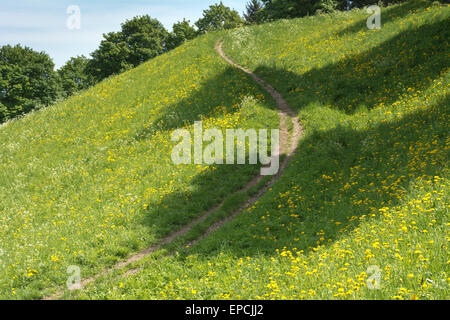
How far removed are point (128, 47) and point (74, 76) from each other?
84.9 feet

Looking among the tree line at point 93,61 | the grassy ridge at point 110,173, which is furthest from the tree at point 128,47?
the grassy ridge at point 110,173

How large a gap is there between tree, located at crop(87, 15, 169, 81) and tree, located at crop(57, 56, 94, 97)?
15601 mm

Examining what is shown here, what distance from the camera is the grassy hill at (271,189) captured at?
7160mm

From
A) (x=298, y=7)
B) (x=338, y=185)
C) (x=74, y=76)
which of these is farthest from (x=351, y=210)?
(x=74, y=76)

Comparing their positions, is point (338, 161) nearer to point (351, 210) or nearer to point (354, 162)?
point (354, 162)

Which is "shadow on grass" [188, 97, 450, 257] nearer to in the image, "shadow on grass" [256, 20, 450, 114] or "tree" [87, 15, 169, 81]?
"shadow on grass" [256, 20, 450, 114]

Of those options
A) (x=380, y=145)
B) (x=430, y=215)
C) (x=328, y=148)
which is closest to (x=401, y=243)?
(x=430, y=215)

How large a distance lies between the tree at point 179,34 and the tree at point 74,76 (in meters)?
24.6

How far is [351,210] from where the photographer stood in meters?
9.54

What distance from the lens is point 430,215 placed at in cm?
721

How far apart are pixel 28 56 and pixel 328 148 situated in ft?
278

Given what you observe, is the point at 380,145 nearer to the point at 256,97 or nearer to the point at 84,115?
the point at 256,97

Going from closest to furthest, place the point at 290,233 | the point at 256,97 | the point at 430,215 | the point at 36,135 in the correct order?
1. the point at 430,215
2. the point at 290,233
3. the point at 256,97
4. the point at 36,135

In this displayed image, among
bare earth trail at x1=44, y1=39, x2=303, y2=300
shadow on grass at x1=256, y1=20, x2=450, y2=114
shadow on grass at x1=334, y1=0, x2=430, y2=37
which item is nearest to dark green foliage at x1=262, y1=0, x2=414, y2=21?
shadow on grass at x1=334, y1=0, x2=430, y2=37
